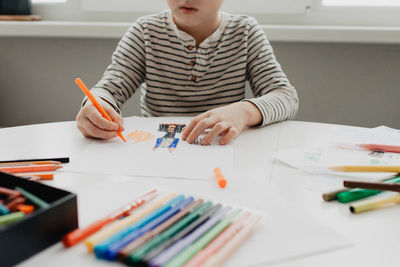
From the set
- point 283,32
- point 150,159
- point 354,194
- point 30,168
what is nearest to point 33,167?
point 30,168

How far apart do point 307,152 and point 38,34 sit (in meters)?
1.05

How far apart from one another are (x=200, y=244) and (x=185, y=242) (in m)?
0.01

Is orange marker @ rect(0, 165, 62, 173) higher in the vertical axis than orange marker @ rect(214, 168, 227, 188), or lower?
lower

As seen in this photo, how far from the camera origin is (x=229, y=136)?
2.03ft

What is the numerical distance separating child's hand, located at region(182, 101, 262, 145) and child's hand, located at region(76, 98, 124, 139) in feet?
0.39

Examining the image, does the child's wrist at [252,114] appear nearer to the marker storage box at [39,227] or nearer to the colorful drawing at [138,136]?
the colorful drawing at [138,136]

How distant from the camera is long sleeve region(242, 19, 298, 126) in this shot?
0.76m

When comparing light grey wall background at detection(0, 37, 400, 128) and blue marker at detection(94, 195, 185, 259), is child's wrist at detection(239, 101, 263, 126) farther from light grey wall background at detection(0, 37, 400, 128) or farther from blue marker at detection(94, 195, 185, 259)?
light grey wall background at detection(0, 37, 400, 128)

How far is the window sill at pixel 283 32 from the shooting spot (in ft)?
3.70

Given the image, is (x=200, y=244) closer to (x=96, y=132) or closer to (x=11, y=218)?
(x=11, y=218)

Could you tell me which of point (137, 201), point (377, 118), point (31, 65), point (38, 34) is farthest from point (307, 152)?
point (31, 65)

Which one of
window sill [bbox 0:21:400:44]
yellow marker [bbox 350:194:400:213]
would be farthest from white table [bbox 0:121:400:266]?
window sill [bbox 0:21:400:44]

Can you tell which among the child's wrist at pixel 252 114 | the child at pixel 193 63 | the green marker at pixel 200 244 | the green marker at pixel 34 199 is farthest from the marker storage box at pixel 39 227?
the child at pixel 193 63

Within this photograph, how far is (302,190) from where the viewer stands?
0.45 metres
